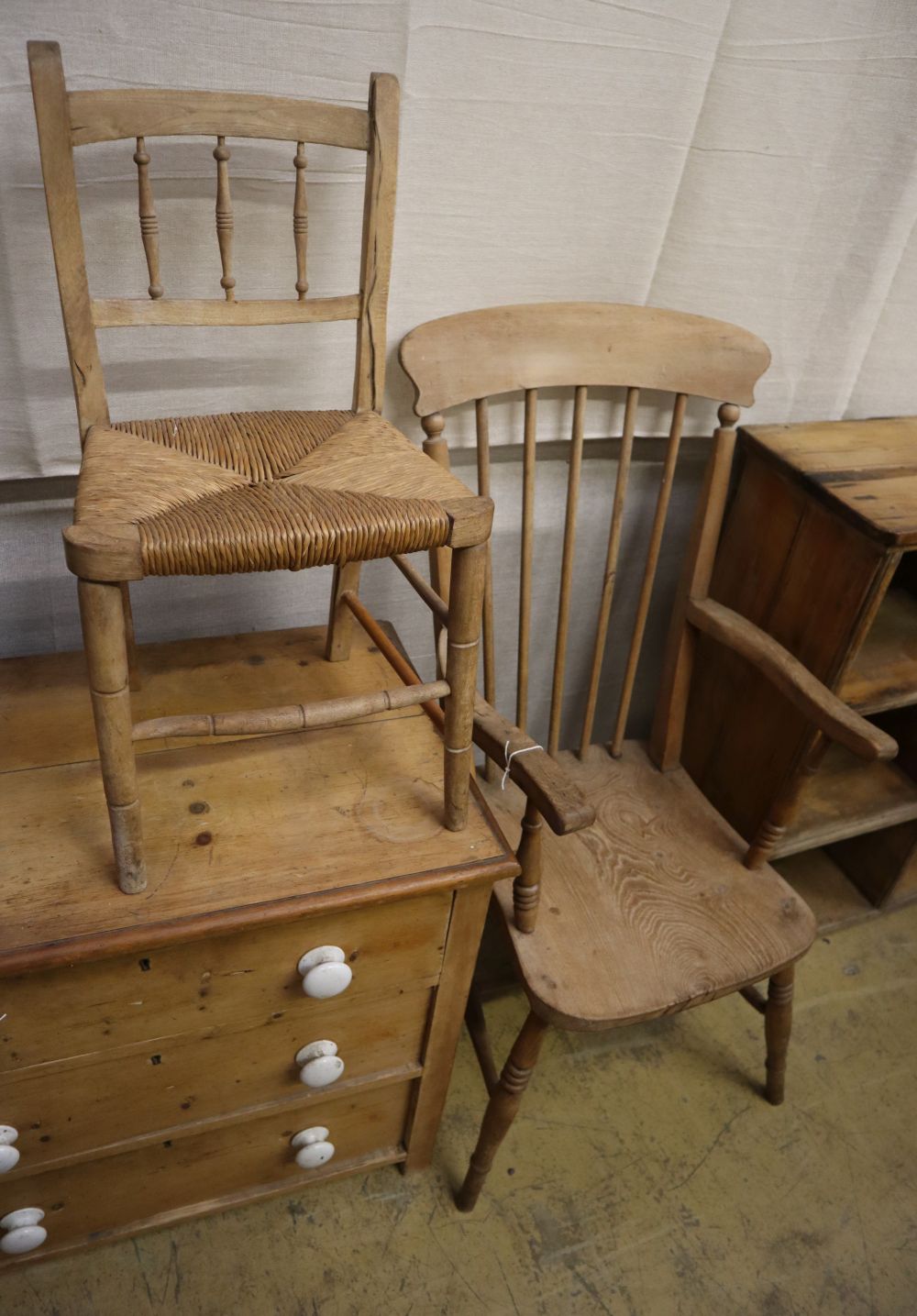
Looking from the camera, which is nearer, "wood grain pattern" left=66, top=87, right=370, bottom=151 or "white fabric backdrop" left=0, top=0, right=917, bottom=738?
"wood grain pattern" left=66, top=87, right=370, bottom=151

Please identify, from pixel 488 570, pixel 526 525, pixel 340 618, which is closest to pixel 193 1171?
pixel 340 618

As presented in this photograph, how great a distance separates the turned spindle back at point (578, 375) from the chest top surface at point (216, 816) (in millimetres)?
269

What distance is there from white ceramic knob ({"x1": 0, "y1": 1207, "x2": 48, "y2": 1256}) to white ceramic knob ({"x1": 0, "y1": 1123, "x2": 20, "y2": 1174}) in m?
0.15

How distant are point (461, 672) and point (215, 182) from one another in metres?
0.67

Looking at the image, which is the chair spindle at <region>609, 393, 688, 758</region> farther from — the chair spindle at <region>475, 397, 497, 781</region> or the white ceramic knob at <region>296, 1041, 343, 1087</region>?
the white ceramic knob at <region>296, 1041, 343, 1087</region>

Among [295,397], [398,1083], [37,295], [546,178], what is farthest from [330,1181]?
[546,178]

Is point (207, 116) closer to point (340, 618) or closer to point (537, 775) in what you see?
point (340, 618)

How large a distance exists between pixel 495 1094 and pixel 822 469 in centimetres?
103

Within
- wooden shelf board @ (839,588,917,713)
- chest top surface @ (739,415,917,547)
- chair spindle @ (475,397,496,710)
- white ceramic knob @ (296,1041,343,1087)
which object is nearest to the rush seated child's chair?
chair spindle @ (475,397,496,710)

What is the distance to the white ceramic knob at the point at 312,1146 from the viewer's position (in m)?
1.26

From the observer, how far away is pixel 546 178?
1233 mm

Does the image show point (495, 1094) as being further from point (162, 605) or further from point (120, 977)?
point (162, 605)

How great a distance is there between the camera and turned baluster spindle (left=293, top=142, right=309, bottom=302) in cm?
100

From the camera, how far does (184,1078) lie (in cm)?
111
